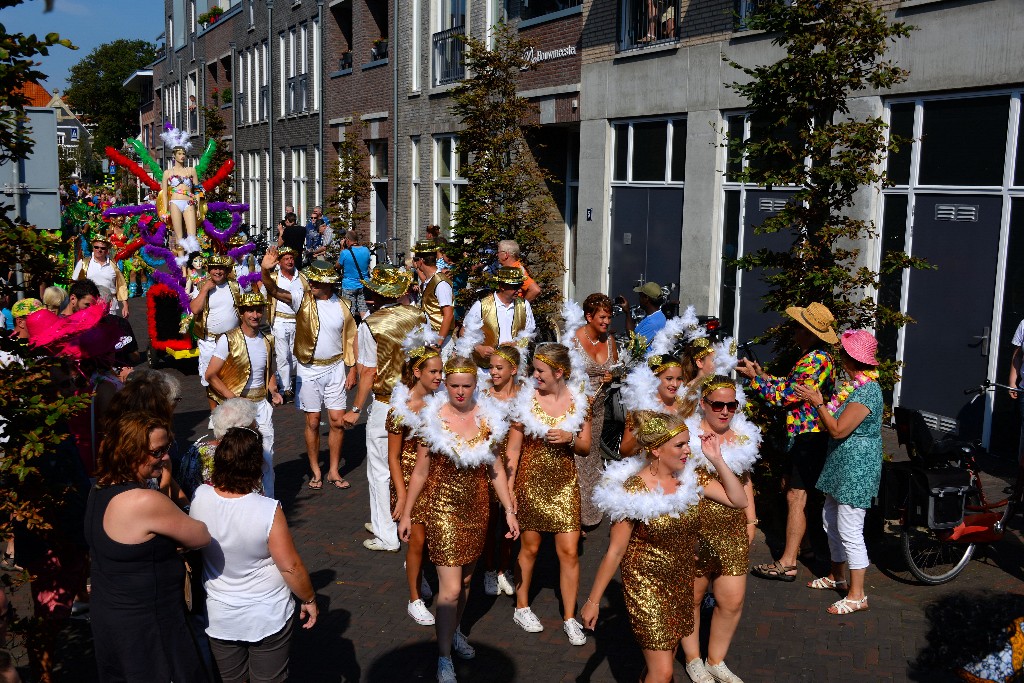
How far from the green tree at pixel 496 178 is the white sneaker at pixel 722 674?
27.2 ft

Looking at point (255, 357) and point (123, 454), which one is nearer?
point (123, 454)

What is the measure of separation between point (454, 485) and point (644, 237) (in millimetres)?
10874

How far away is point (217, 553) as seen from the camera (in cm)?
425

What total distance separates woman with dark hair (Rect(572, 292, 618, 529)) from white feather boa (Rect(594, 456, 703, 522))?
274 cm

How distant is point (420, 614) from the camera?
612cm

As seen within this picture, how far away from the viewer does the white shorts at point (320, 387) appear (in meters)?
8.95

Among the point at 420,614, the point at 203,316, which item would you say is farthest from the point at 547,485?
the point at 203,316

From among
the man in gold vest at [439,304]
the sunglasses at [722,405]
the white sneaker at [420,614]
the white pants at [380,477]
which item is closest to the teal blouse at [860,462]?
the sunglasses at [722,405]

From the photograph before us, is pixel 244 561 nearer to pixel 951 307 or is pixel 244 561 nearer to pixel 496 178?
pixel 951 307

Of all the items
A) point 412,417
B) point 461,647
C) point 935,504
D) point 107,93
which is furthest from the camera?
point 107,93

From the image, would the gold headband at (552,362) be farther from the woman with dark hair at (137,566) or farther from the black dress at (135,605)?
the black dress at (135,605)

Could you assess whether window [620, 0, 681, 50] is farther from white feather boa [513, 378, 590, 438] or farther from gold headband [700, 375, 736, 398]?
gold headband [700, 375, 736, 398]

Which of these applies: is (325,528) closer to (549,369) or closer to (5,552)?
(5,552)

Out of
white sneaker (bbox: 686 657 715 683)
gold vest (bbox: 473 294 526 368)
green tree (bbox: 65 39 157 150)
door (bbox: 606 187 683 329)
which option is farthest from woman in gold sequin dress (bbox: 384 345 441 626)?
green tree (bbox: 65 39 157 150)
